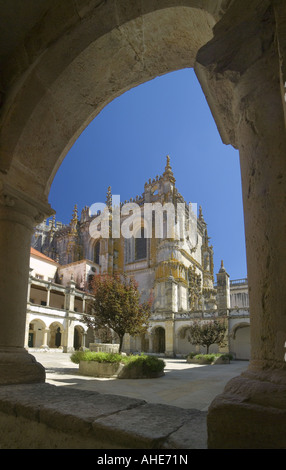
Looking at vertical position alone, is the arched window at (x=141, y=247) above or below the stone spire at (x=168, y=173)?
below

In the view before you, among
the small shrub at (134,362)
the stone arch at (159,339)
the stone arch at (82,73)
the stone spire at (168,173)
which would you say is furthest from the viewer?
the stone spire at (168,173)

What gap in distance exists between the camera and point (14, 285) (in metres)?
3.40

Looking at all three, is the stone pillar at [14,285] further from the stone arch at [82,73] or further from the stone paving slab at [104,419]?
the stone paving slab at [104,419]

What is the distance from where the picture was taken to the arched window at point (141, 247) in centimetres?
3606

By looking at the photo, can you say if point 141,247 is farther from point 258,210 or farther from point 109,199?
point 258,210

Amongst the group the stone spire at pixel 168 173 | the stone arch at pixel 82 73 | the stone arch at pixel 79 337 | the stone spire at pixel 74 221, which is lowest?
the stone arch at pixel 79 337

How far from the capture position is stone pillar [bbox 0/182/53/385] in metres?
3.16

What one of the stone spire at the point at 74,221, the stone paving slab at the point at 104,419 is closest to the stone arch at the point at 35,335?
the stone spire at the point at 74,221

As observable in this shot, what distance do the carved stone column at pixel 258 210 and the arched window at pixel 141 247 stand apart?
33817mm

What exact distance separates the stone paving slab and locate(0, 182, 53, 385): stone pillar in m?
0.53

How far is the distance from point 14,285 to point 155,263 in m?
30.2

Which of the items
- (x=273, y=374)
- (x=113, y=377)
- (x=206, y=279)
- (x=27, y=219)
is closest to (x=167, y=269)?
(x=206, y=279)

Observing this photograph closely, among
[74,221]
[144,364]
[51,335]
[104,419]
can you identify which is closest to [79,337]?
[51,335]

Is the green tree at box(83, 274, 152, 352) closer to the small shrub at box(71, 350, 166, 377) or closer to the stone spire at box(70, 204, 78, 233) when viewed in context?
the small shrub at box(71, 350, 166, 377)
